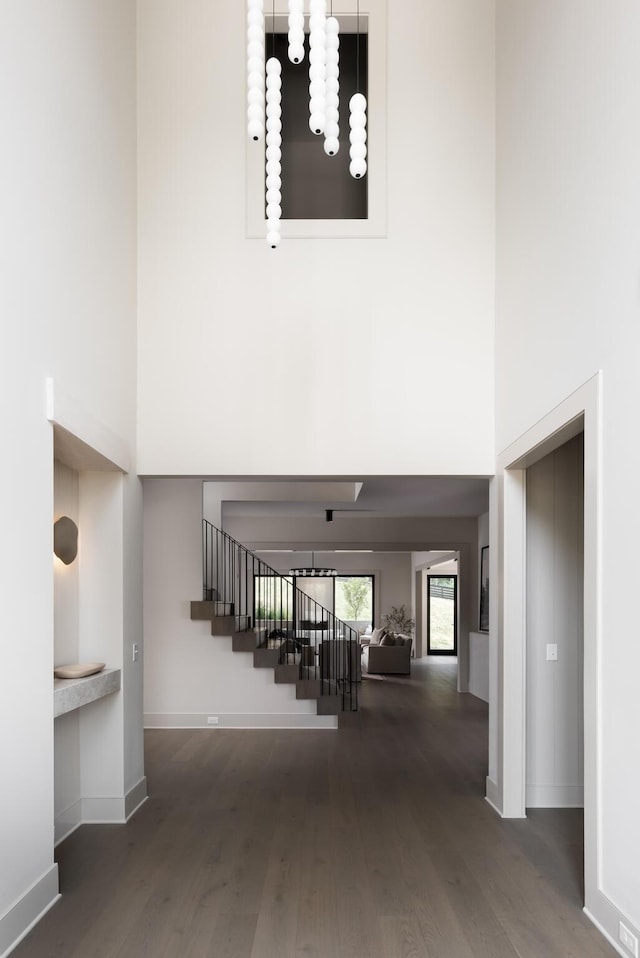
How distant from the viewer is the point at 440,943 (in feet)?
11.7

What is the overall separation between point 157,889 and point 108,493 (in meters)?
2.50

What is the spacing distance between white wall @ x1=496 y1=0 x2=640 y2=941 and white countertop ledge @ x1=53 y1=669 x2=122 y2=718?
270 centimetres

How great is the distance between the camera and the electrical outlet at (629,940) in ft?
10.5

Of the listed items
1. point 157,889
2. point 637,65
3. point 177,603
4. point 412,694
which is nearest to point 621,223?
point 637,65

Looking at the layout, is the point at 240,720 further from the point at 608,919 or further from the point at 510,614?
the point at 608,919

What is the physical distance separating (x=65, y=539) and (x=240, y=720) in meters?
4.26

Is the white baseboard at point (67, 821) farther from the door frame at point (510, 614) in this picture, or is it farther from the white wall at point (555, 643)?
the white wall at point (555, 643)

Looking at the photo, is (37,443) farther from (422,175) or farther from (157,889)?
(422,175)

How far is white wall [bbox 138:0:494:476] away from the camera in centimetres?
593

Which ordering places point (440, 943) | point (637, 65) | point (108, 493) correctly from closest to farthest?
point (637, 65) → point (440, 943) → point (108, 493)

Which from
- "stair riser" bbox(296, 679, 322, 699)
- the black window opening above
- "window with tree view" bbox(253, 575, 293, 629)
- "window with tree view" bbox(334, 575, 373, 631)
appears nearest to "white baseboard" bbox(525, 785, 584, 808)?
"window with tree view" bbox(253, 575, 293, 629)

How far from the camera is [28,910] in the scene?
3.65 m

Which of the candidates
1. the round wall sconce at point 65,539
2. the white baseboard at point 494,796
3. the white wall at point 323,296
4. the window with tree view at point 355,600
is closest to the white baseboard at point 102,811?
the round wall sconce at point 65,539

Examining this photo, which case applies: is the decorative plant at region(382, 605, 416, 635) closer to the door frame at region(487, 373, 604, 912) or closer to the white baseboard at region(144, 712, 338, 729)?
the white baseboard at region(144, 712, 338, 729)
